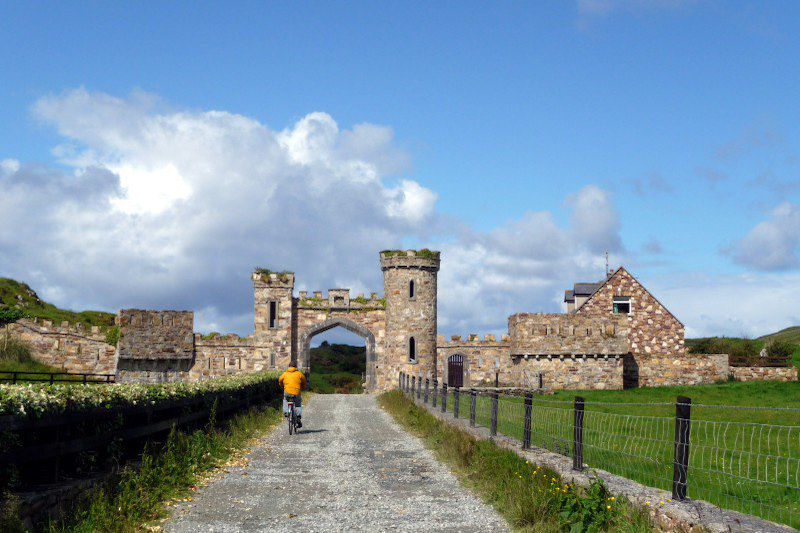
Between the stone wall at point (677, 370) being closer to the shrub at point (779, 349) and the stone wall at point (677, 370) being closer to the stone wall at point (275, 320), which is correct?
the shrub at point (779, 349)

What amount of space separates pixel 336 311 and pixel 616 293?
16757 mm

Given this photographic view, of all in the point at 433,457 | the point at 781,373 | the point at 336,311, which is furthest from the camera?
the point at 336,311

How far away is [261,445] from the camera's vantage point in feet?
51.7

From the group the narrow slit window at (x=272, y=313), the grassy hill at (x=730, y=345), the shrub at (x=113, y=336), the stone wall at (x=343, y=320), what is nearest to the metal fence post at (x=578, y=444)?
the stone wall at (x=343, y=320)

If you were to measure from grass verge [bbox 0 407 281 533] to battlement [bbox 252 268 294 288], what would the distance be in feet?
94.2

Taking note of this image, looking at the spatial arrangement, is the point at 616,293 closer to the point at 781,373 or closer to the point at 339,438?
the point at 781,373

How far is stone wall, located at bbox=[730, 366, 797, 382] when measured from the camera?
41469 mm

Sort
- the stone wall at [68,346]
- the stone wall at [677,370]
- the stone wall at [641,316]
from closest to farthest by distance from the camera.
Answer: the stone wall at [677,370]
the stone wall at [68,346]
the stone wall at [641,316]

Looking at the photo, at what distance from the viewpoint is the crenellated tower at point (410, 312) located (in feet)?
142

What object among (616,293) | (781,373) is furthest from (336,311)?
(781,373)

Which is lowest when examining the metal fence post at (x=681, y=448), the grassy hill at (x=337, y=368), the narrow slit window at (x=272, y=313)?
the grassy hill at (x=337, y=368)

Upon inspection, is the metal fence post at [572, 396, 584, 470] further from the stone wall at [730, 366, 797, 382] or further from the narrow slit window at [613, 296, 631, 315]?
the narrow slit window at [613, 296, 631, 315]

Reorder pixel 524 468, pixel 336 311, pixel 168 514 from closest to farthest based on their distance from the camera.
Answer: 1. pixel 168 514
2. pixel 524 468
3. pixel 336 311

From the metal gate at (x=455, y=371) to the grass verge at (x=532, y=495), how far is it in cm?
3309
